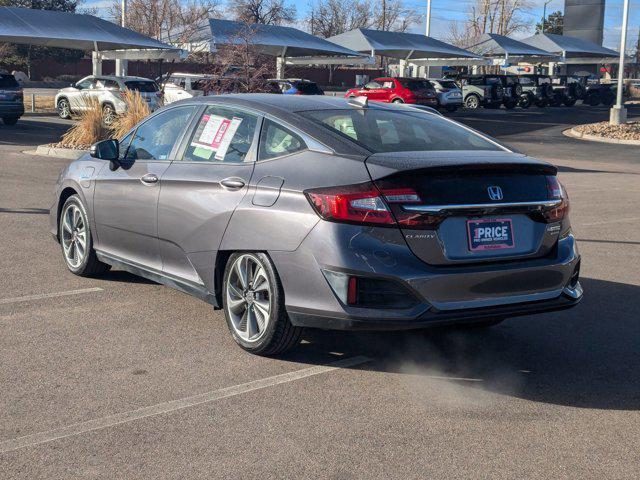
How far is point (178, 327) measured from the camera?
6312mm

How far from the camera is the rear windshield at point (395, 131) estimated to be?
5672mm

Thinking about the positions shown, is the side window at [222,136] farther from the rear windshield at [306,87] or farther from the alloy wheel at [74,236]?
the rear windshield at [306,87]

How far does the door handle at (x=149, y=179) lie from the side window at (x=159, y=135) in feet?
0.53

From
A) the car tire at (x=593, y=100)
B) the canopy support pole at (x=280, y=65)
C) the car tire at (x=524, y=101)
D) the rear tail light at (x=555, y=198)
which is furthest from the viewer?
the car tire at (x=593, y=100)

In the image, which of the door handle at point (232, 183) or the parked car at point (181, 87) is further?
the parked car at point (181, 87)

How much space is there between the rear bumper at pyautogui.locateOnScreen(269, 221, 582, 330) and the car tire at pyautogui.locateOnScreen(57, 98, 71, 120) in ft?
99.9

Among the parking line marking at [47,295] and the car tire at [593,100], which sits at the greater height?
the car tire at [593,100]

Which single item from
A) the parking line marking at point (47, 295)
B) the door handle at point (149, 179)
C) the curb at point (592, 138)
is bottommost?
the curb at point (592, 138)

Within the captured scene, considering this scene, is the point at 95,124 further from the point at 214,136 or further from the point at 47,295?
the point at 214,136

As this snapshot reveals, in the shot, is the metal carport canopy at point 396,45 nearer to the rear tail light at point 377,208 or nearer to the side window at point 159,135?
the side window at point 159,135

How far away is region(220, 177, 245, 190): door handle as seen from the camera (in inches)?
226

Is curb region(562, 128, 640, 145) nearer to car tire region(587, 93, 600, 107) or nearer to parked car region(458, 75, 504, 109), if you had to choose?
parked car region(458, 75, 504, 109)

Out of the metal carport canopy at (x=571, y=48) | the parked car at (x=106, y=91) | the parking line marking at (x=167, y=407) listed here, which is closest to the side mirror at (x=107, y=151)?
the parking line marking at (x=167, y=407)

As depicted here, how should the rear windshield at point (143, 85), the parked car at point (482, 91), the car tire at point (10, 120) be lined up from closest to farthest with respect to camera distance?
1. the car tire at point (10, 120)
2. the rear windshield at point (143, 85)
3. the parked car at point (482, 91)
